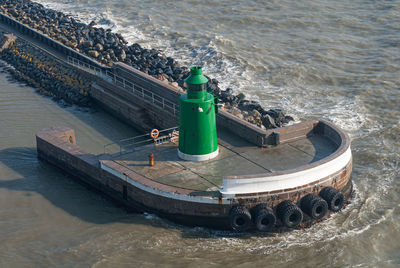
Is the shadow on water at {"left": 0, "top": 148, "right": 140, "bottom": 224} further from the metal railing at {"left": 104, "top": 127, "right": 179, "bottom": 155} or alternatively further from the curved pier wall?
the metal railing at {"left": 104, "top": 127, "right": 179, "bottom": 155}

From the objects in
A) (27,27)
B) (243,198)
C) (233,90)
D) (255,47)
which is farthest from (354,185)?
(27,27)

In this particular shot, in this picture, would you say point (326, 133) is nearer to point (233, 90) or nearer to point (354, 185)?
point (354, 185)

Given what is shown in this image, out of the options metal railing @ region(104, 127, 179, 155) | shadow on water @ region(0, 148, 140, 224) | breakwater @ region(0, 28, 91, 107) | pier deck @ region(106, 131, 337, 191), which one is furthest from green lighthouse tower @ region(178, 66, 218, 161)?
breakwater @ region(0, 28, 91, 107)

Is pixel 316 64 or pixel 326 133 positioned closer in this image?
pixel 326 133

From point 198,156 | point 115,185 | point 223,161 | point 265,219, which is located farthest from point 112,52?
point 265,219

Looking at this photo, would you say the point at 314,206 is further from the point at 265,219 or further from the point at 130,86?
the point at 130,86

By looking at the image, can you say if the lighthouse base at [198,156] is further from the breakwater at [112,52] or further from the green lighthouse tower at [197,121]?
the breakwater at [112,52]
